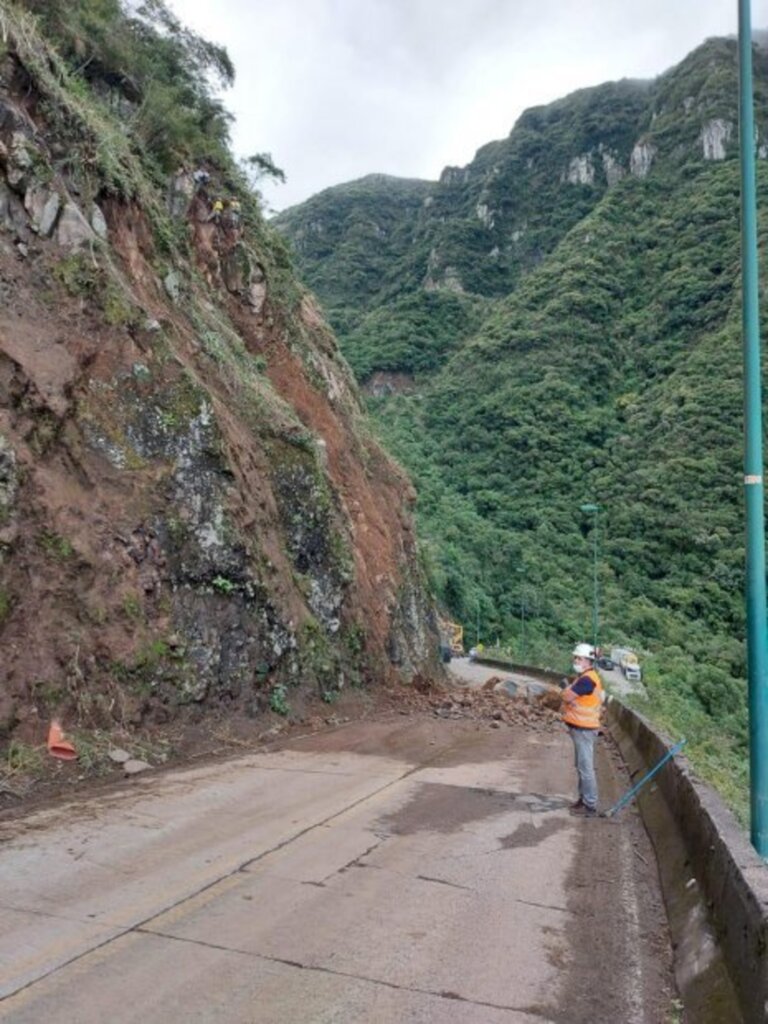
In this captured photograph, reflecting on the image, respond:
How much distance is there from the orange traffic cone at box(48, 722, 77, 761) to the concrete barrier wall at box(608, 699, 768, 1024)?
19.4 ft

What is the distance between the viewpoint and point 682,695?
37.6m

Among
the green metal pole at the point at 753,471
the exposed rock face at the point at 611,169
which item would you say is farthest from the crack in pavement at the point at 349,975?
the exposed rock face at the point at 611,169

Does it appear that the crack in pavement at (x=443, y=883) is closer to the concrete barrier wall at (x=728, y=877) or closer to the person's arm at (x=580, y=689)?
the concrete barrier wall at (x=728, y=877)

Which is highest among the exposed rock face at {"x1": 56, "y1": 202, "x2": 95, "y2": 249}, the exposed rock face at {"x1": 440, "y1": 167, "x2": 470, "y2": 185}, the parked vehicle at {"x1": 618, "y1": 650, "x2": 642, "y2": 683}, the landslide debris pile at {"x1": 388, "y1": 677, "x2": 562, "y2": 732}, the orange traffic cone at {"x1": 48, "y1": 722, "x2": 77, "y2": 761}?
the exposed rock face at {"x1": 440, "y1": 167, "x2": 470, "y2": 185}

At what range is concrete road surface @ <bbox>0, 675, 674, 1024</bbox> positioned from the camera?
13.0ft

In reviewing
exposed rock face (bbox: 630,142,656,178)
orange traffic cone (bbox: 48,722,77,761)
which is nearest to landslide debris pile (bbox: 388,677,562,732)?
orange traffic cone (bbox: 48,722,77,761)

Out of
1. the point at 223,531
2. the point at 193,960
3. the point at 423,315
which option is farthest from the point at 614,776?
the point at 423,315

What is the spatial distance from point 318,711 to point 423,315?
10283cm

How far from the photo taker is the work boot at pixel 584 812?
848 centimetres

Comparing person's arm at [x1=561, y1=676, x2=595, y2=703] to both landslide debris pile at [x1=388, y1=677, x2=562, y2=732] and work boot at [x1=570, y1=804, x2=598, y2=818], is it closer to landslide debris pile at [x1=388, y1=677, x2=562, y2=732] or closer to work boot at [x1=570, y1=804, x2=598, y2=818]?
work boot at [x1=570, y1=804, x2=598, y2=818]

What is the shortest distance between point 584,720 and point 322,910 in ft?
14.1

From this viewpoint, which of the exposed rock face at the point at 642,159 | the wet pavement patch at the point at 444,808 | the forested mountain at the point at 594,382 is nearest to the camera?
the wet pavement patch at the point at 444,808

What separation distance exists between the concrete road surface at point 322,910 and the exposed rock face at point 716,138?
394 feet

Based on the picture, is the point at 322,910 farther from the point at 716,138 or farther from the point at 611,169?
the point at 611,169
